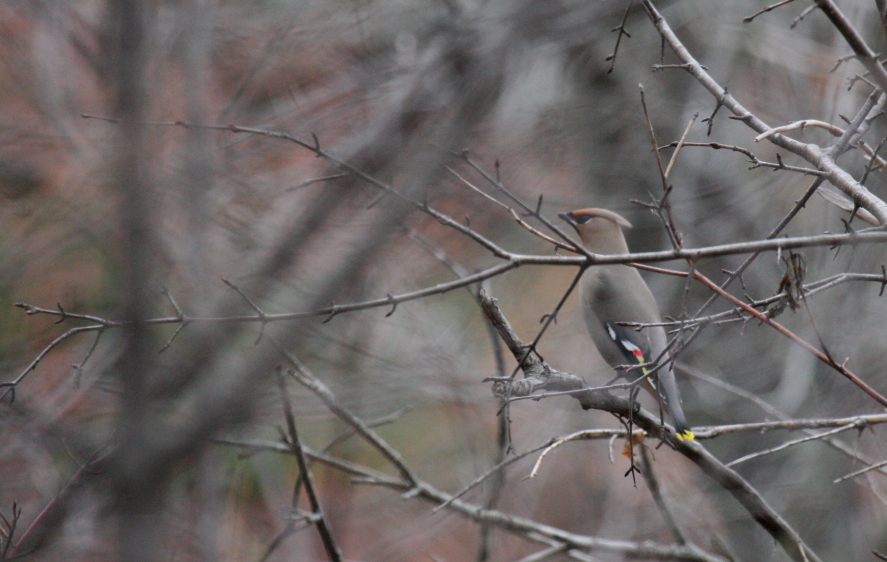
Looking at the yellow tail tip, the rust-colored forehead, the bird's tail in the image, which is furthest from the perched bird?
the yellow tail tip

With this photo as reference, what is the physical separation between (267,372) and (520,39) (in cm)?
87

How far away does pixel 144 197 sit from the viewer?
0.72m

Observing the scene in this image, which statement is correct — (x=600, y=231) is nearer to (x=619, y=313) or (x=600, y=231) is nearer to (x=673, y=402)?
(x=619, y=313)

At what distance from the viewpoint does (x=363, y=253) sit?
0.90 meters

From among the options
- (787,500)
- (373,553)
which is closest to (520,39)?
(373,553)

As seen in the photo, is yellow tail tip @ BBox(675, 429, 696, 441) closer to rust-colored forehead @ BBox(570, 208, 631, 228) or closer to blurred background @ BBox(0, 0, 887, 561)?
blurred background @ BBox(0, 0, 887, 561)

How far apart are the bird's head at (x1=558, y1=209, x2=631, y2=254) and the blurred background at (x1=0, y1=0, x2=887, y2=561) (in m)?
0.49

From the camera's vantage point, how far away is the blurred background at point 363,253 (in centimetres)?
92

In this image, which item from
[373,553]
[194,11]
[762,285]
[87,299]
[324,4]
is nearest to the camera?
[194,11]

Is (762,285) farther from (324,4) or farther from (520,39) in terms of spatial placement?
(520,39)

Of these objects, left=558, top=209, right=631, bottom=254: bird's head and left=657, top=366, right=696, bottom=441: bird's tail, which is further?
left=558, top=209, right=631, bottom=254: bird's head

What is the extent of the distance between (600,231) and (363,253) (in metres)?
3.42

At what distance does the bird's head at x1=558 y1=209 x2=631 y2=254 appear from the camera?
4.17 m

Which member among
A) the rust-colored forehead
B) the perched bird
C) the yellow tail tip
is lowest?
the perched bird
